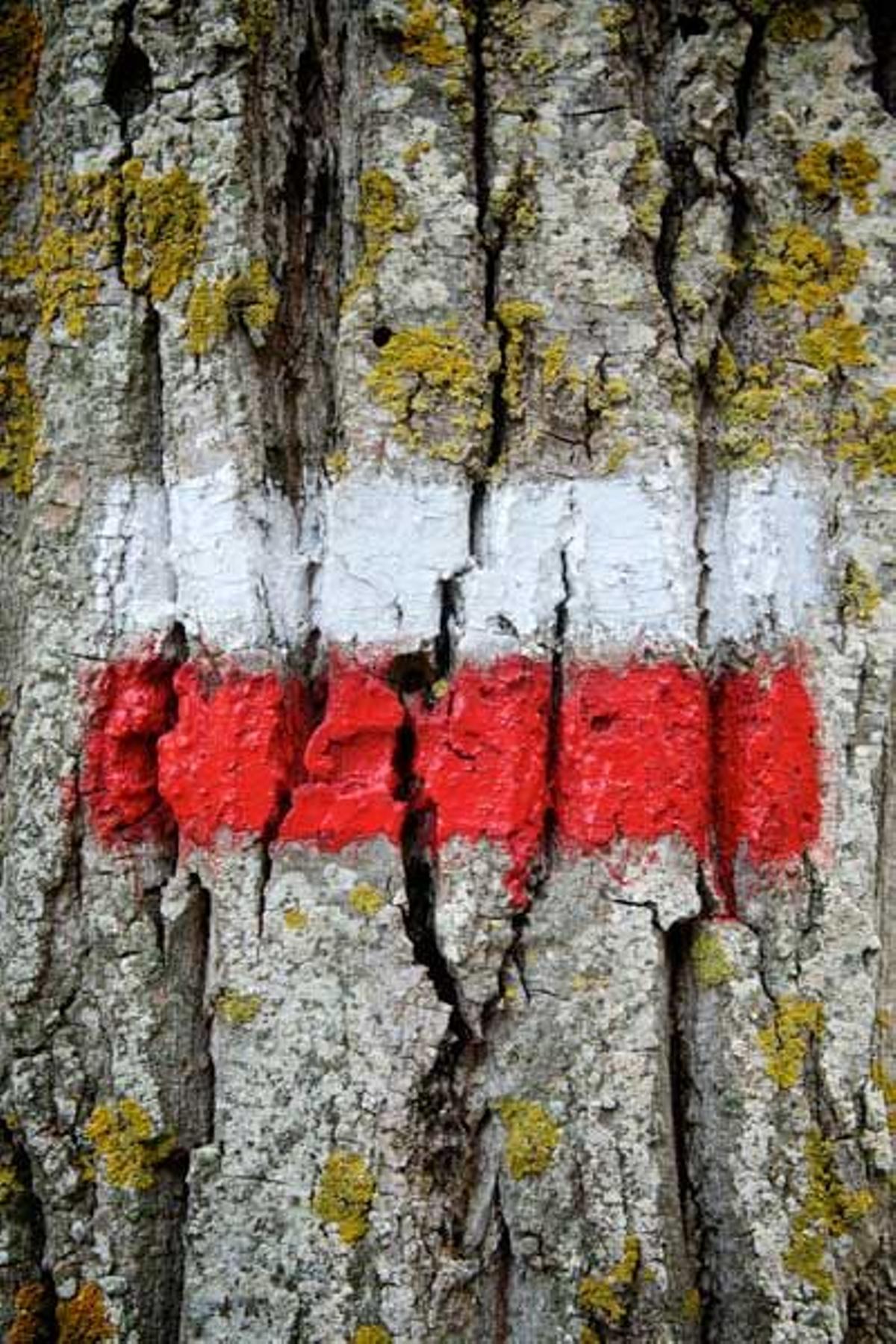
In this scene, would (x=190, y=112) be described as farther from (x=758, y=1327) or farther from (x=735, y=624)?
(x=758, y=1327)

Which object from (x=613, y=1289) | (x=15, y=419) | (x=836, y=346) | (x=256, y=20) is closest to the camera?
(x=613, y=1289)

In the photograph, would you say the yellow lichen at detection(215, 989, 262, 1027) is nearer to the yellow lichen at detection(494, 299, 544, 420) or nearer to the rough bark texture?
the rough bark texture

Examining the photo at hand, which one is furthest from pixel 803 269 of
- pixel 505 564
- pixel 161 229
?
pixel 161 229

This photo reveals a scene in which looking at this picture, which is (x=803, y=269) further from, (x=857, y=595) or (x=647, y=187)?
(x=857, y=595)

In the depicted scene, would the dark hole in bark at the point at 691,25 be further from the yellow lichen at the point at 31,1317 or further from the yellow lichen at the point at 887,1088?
the yellow lichen at the point at 31,1317

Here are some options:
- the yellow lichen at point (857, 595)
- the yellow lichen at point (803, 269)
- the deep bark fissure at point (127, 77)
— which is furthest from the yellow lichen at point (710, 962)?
the deep bark fissure at point (127, 77)

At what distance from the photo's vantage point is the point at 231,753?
1.98 metres

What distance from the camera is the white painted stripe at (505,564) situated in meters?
1.96

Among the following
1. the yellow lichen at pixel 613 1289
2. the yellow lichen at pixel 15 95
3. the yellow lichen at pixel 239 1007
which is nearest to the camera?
the yellow lichen at pixel 613 1289

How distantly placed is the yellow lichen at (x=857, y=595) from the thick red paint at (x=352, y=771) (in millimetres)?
661

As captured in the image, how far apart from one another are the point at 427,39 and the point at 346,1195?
1.69 meters

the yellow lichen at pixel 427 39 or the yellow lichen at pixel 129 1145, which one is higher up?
the yellow lichen at pixel 427 39

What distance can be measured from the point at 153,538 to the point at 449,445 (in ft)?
1.57

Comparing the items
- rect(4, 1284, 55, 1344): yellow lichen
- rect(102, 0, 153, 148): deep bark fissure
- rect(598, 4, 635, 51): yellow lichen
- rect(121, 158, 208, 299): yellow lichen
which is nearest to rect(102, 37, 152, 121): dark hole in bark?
rect(102, 0, 153, 148): deep bark fissure
